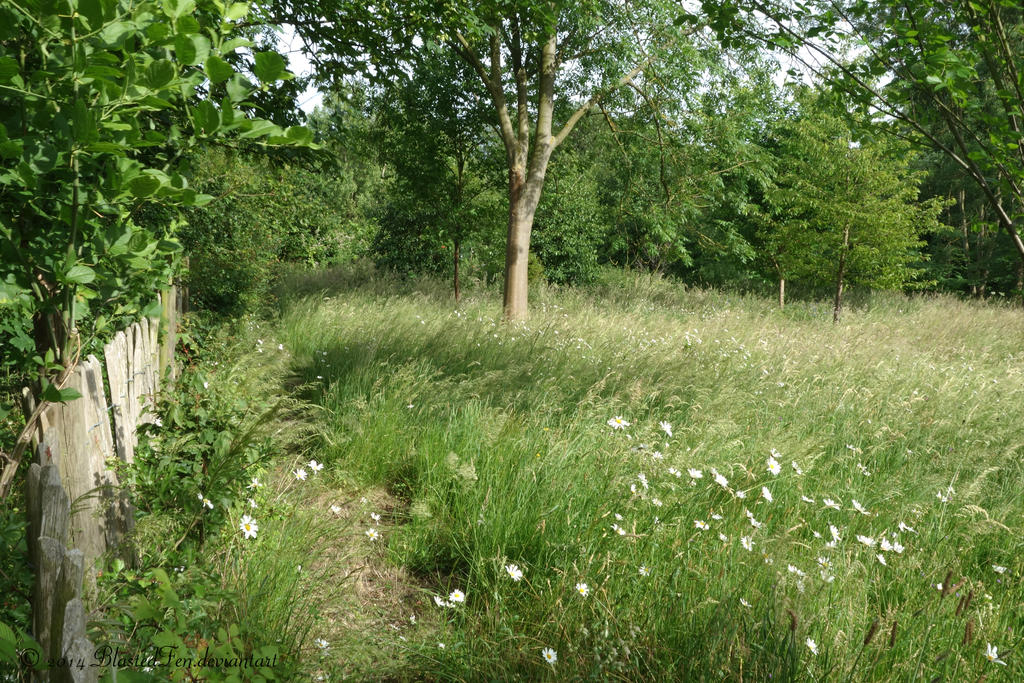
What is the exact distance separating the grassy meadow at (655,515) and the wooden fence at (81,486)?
0.83m

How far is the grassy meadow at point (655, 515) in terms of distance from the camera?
2.19 m

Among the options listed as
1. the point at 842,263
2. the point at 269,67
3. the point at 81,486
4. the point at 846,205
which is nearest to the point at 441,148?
the point at 846,205

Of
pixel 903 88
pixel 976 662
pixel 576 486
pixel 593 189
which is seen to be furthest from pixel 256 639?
pixel 593 189

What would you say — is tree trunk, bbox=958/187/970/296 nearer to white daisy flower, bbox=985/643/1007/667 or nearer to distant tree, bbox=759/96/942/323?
distant tree, bbox=759/96/942/323

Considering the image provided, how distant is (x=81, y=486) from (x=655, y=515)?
245cm

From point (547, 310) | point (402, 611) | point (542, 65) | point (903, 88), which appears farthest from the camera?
point (547, 310)

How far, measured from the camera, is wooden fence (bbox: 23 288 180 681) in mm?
1256

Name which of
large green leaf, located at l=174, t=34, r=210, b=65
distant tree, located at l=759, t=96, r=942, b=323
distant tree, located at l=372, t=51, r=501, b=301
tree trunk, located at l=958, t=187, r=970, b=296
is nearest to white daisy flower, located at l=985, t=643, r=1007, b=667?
large green leaf, located at l=174, t=34, r=210, b=65

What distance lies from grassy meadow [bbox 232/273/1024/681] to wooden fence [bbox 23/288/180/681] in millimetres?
827

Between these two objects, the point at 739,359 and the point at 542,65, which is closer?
the point at 739,359

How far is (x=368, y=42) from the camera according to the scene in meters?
6.33

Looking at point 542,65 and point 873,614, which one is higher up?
point 542,65

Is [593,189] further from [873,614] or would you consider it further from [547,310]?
[873,614]

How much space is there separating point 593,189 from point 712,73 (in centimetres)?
1106
